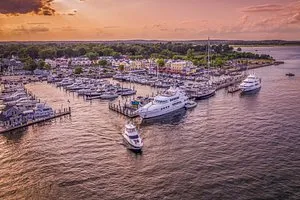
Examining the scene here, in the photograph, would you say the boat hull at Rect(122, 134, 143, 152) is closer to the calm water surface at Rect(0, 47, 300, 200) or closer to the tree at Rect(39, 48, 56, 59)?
the calm water surface at Rect(0, 47, 300, 200)

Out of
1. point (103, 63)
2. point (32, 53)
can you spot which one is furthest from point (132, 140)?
point (32, 53)

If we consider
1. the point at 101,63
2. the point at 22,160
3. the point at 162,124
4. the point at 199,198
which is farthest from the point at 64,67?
the point at 199,198

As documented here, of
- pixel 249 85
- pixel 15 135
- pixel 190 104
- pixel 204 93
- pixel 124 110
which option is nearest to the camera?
pixel 15 135

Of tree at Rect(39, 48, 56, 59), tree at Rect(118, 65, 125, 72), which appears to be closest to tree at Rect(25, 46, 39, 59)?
tree at Rect(39, 48, 56, 59)

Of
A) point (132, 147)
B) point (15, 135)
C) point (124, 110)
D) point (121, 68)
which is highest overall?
point (121, 68)

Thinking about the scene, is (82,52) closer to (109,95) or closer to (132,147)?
(109,95)

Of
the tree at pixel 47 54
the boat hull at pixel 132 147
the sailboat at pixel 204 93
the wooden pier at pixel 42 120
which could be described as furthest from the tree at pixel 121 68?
the boat hull at pixel 132 147
